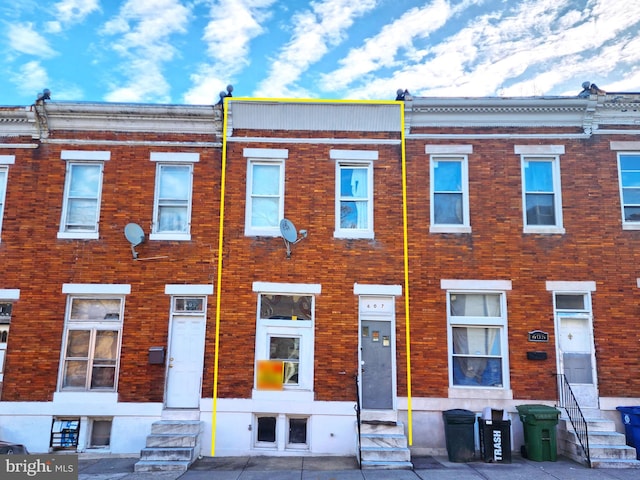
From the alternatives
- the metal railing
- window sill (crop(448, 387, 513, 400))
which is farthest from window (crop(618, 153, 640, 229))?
window sill (crop(448, 387, 513, 400))

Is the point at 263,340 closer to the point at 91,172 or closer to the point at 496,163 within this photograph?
the point at 91,172

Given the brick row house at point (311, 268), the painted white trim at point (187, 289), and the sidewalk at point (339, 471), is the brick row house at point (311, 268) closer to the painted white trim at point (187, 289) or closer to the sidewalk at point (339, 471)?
the painted white trim at point (187, 289)

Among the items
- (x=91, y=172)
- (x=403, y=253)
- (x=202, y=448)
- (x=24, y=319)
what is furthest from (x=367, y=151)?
(x=24, y=319)

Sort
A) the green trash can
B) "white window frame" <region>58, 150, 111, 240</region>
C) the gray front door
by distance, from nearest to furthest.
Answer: the green trash can < the gray front door < "white window frame" <region>58, 150, 111, 240</region>

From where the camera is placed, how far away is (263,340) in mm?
10906

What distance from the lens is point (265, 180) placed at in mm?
11672

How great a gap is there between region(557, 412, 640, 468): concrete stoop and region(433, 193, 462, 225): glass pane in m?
4.69

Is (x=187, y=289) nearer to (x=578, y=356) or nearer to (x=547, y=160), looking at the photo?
(x=578, y=356)

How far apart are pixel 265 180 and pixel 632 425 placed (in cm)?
917

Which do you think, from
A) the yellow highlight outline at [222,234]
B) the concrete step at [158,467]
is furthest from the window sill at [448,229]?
the concrete step at [158,467]

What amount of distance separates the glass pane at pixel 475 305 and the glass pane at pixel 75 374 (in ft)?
26.6

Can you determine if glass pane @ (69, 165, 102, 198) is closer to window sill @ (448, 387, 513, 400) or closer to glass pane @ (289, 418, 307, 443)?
glass pane @ (289, 418, 307, 443)

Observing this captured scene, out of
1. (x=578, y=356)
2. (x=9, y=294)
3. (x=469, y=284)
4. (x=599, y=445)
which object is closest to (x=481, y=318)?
(x=469, y=284)

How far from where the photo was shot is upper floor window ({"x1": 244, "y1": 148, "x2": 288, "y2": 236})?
37.4 feet
